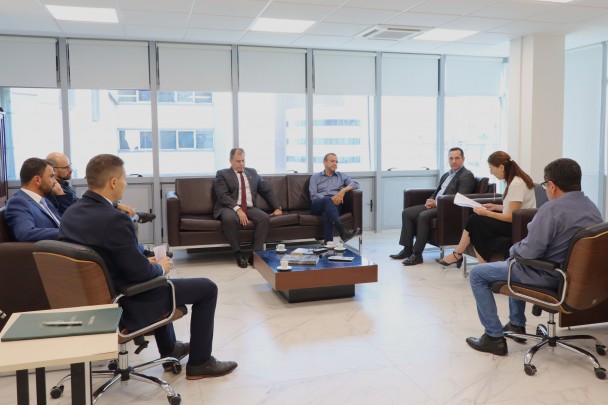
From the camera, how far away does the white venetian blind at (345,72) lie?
8.29m

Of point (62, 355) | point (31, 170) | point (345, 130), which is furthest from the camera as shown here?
point (345, 130)

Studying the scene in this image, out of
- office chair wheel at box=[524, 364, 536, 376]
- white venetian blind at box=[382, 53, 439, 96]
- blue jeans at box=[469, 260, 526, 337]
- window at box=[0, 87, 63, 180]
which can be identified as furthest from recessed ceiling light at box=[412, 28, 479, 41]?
window at box=[0, 87, 63, 180]

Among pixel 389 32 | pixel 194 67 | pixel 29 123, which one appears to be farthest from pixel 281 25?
pixel 29 123

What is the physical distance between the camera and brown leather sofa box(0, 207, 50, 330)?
3.09m

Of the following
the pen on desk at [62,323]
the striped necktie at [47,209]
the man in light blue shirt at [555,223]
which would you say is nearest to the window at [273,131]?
the striped necktie at [47,209]

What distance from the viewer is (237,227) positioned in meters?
6.35

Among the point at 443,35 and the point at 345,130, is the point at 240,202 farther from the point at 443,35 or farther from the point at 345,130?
the point at 443,35

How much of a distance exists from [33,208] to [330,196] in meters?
3.98

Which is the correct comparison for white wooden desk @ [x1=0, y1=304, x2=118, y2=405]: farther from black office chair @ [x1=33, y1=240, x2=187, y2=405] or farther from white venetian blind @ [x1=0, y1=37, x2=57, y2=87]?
white venetian blind @ [x1=0, y1=37, x2=57, y2=87]

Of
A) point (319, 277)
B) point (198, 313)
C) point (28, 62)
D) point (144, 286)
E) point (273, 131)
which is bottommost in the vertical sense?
point (319, 277)

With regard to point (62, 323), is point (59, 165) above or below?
above

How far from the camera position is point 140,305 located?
9.37 ft

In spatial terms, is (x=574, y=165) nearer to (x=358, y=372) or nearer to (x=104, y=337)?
(x=358, y=372)

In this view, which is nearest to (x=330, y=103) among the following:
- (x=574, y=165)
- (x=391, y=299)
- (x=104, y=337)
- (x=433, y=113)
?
(x=433, y=113)
